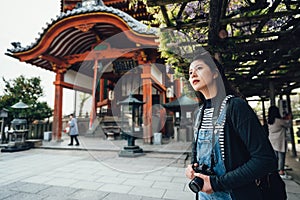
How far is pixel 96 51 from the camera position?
29.5 ft

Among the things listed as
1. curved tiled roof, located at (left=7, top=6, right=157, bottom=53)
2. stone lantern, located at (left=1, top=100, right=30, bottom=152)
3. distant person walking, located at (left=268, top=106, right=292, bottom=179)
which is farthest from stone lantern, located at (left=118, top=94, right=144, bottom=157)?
stone lantern, located at (left=1, top=100, right=30, bottom=152)

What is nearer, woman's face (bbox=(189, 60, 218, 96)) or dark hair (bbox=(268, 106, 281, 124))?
woman's face (bbox=(189, 60, 218, 96))

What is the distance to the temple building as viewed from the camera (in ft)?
24.6

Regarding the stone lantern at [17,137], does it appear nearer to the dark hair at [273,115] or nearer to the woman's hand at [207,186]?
the woman's hand at [207,186]

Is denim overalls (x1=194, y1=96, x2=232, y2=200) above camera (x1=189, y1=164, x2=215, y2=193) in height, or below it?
above

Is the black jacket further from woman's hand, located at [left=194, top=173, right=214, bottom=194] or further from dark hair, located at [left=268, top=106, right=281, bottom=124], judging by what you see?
dark hair, located at [left=268, top=106, right=281, bottom=124]

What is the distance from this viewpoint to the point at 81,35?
9.17 metres

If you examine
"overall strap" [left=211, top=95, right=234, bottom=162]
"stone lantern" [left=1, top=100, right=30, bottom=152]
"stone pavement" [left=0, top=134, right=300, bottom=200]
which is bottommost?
"stone pavement" [left=0, top=134, right=300, bottom=200]

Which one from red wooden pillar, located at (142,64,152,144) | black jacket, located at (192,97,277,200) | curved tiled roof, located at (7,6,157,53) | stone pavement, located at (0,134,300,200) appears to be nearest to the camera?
black jacket, located at (192,97,277,200)

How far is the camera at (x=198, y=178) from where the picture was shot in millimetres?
972

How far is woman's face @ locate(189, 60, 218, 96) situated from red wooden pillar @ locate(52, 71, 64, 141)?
9061mm

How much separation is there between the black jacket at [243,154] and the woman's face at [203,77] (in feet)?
0.61

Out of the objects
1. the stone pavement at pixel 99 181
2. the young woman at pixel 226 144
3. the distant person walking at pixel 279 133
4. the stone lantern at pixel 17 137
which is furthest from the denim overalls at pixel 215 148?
the stone lantern at pixel 17 137

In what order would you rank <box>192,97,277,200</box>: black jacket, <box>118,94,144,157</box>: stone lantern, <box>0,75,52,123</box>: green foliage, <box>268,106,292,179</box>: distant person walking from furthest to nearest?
<box>0,75,52,123</box>: green foliage, <box>118,94,144,157</box>: stone lantern, <box>268,106,292,179</box>: distant person walking, <box>192,97,277,200</box>: black jacket
